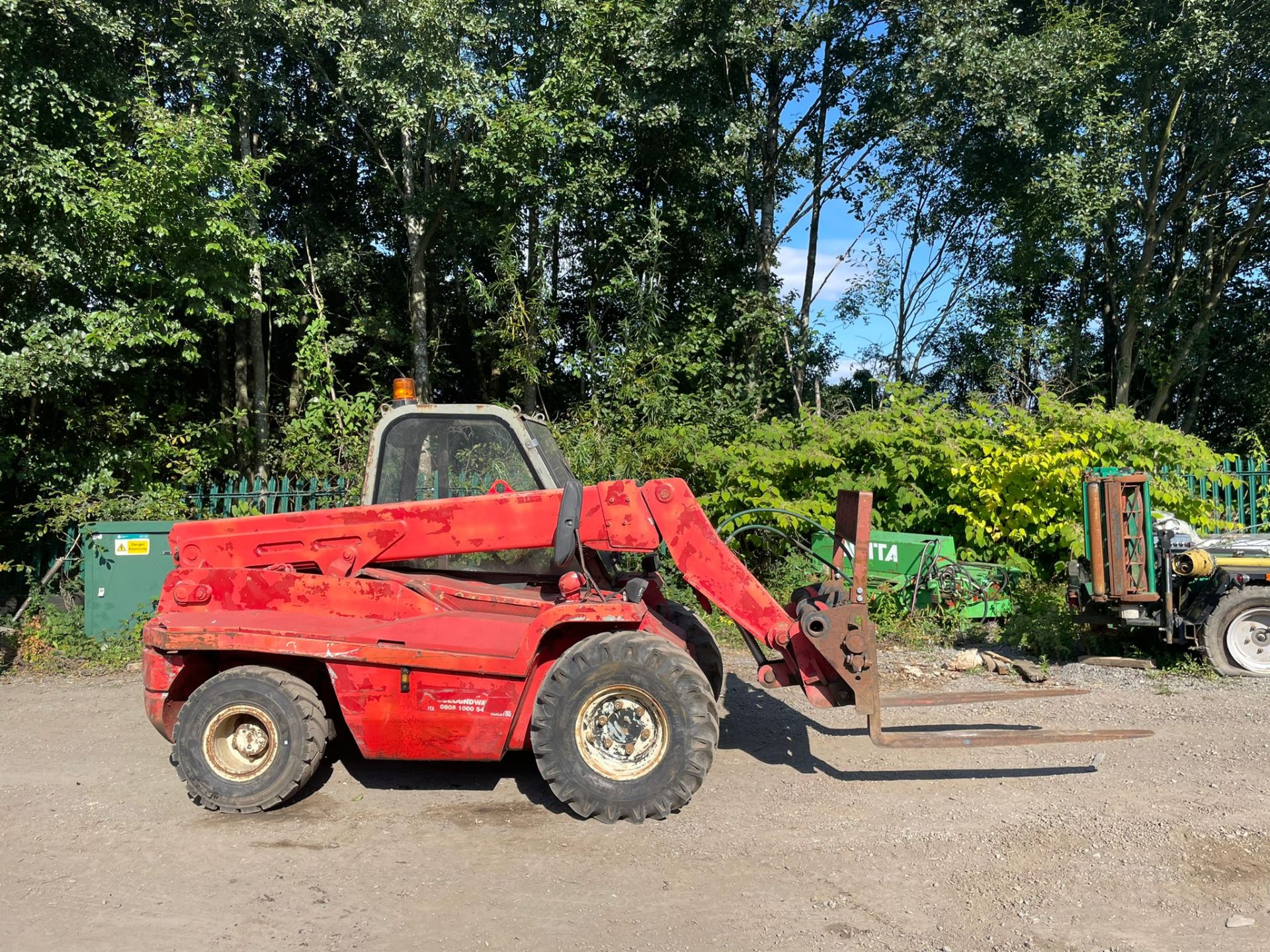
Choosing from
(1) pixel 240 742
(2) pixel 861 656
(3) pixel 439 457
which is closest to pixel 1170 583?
(2) pixel 861 656

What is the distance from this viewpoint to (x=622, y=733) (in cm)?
480

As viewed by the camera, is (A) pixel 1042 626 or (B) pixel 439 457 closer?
(B) pixel 439 457

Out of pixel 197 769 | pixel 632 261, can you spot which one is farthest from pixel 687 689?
pixel 632 261

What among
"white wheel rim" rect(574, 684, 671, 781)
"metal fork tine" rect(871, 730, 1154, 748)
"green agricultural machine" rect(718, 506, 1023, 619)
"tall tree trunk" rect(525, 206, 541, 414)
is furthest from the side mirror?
"tall tree trunk" rect(525, 206, 541, 414)

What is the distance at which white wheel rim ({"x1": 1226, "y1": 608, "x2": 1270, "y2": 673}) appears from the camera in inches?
297

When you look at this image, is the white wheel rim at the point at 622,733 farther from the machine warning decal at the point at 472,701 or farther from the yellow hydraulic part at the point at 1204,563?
the yellow hydraulic part at the point at 1204,563

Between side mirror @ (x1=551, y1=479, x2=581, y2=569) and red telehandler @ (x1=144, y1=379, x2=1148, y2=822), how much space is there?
0.01 metres

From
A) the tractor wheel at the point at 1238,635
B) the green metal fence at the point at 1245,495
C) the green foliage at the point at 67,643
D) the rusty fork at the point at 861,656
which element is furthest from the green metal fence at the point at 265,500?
the green metal fence at the point at 1245,495

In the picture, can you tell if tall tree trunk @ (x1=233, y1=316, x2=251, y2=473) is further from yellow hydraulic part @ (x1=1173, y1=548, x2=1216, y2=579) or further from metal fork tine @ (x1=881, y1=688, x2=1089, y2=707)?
yellow hydraulic part @ (x1=1173, y1=548, x2=1216, y2=579)

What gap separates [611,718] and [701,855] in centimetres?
81

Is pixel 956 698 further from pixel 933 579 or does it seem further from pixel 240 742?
pixel 240 742

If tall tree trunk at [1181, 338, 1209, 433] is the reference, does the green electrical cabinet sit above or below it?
below

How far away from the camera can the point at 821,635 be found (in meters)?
4.90

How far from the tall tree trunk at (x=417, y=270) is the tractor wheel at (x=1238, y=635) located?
1114 centimetres
